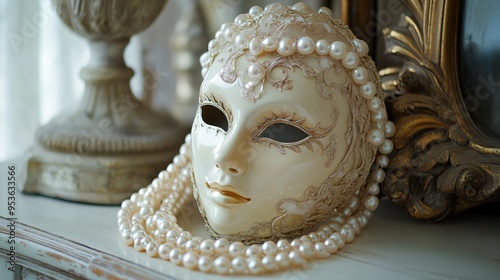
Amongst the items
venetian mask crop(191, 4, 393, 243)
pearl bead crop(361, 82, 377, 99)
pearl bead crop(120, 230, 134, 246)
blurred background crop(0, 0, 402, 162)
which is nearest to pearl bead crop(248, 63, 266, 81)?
venetian mask crop(191, 4, 393, 243)

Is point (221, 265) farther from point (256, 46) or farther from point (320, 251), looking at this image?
point (256, 46)

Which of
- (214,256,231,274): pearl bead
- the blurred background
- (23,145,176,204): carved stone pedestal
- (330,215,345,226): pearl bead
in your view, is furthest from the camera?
the blurred background

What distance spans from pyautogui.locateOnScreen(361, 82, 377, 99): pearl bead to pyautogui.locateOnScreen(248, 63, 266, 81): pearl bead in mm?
111

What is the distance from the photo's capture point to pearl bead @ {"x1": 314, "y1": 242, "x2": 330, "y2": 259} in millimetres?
628

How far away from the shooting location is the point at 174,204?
0.76 metres

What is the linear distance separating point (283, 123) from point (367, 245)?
0.54ft

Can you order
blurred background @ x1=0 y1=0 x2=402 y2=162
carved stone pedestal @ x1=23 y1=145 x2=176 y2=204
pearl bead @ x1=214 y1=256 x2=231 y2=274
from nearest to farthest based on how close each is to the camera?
1. pearl bead @ x1=214 y1=256 x2=231 y2=274
2. carved stone pedestal @ x1=23 y1=145 x2=176 y2=204
3. blurred background @ x1=0 y1=0 x2=402 y2=162

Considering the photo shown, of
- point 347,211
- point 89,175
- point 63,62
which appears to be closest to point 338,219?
point 347,211

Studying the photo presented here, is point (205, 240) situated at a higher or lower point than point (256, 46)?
lower

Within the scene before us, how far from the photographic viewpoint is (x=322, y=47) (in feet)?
2.05

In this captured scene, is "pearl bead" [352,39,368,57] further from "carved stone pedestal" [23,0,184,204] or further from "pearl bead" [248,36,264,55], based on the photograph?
"carved stone pedestal" [23,0,184,204]

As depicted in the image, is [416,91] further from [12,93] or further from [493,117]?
[12,93]

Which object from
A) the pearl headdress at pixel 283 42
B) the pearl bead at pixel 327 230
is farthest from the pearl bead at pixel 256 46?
the pearl bead at pixel 327 230

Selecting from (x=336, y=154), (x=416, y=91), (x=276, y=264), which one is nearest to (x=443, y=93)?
(x=416, y=91)
